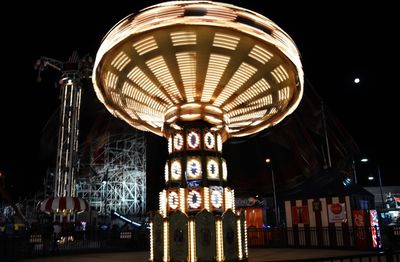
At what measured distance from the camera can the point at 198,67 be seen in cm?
1470

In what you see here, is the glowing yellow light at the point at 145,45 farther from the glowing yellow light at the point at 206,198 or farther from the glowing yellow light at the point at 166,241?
the glowing yellow light at the point at 166,241

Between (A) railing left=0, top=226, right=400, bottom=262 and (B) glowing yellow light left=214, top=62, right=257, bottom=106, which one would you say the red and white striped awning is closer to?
(A) railing left=0, top=226, right=400, bottom=262

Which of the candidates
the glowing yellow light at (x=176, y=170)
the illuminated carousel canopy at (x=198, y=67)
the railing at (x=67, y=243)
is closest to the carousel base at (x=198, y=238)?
the glowing yellow light at (x=176, y=170)

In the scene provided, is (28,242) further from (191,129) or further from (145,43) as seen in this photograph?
(145,43)

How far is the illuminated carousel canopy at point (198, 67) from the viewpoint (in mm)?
12430

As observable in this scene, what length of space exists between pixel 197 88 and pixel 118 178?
3778 centimetres

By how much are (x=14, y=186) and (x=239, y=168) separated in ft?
115

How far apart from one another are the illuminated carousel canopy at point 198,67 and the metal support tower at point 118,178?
32.3m

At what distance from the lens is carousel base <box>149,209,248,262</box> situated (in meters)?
14.3

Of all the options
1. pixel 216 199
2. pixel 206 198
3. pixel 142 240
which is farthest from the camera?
pixel 142 240

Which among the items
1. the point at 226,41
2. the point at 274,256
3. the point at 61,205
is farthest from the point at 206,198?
the point at 61,205

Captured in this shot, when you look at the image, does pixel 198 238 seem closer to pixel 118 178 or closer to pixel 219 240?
pixel 219 240

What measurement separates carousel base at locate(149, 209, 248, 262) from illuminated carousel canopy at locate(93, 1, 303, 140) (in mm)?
4246

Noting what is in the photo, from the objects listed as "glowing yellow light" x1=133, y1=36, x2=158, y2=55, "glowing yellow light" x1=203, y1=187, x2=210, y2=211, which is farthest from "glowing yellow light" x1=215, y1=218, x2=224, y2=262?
"glowing yellow light" x1=133, y1=36, x2=158, y2=55
